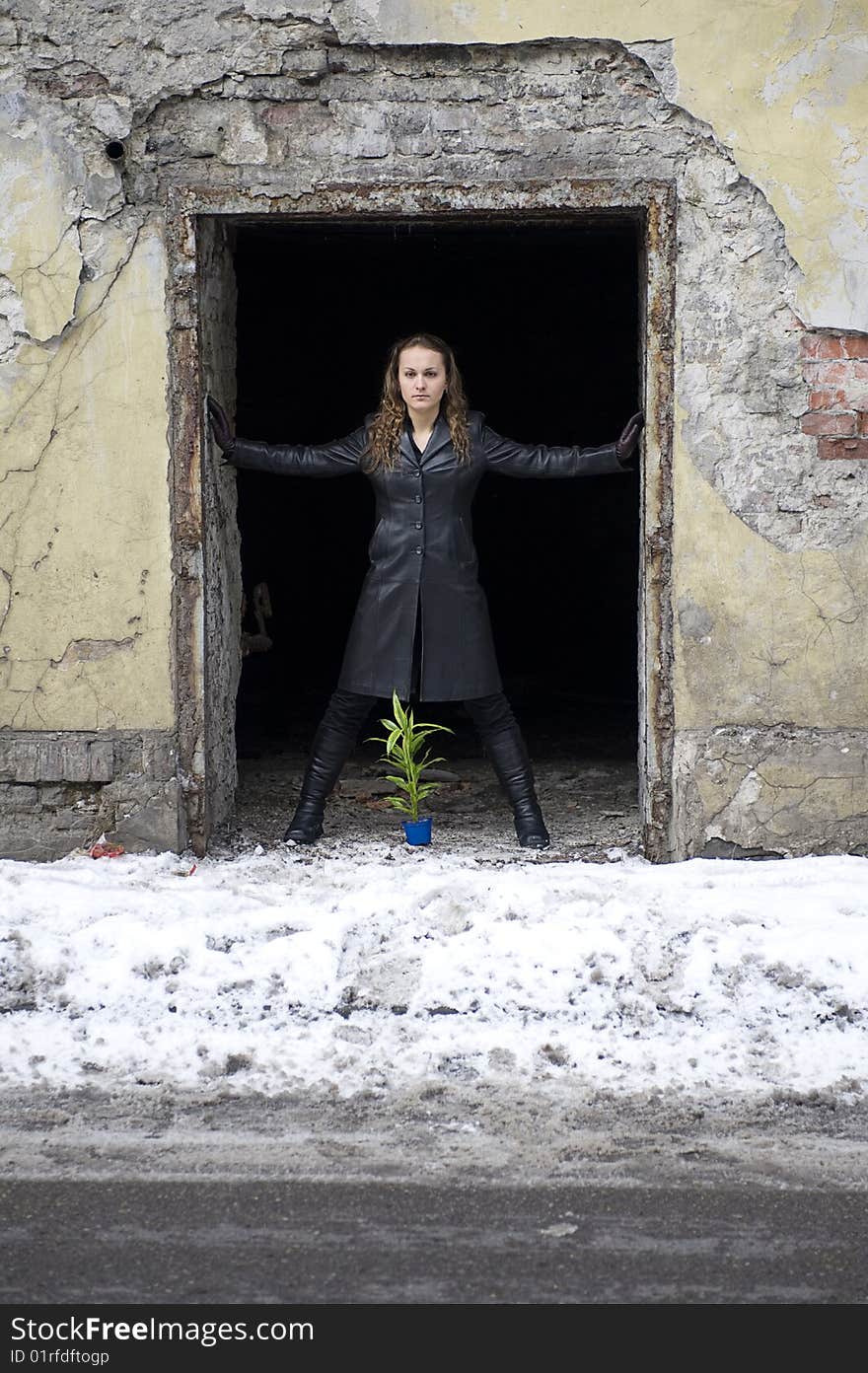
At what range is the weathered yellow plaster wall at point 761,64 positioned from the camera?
4.80 meters

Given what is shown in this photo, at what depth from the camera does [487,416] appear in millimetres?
11578

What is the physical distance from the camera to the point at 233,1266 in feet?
9.12

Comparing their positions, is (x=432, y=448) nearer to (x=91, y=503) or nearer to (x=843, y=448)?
(x=91, y=503)

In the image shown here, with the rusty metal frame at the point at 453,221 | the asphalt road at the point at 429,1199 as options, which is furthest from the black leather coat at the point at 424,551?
the asphalt road at the point at 429,1199

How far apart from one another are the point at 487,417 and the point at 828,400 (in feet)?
22.4

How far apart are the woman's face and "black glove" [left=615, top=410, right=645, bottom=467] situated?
710 mm

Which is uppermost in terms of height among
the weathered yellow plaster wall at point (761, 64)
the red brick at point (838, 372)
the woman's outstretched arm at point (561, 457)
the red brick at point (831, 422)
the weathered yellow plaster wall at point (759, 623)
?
the weathered yellow plaster wall at point (761, 64)

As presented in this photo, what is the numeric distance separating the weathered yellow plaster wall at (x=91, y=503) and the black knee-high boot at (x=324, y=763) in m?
0.66

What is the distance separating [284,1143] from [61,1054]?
778 mm

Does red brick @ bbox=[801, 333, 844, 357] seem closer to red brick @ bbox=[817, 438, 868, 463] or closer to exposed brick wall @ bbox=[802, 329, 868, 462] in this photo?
exposed brick wall @ bbox=[802, 329, 868, 462]

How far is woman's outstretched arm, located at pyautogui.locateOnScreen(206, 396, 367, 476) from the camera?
5.27m

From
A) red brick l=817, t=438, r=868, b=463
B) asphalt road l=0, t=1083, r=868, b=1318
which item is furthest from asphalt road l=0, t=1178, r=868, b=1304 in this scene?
red brick l=817, t=438, r=868, b=463

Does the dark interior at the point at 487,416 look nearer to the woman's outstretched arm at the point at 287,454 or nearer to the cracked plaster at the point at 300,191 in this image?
the woman's outstretched arm at the point at 287,454

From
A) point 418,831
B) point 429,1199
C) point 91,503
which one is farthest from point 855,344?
point 429,1199
